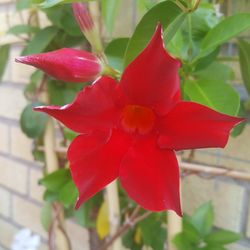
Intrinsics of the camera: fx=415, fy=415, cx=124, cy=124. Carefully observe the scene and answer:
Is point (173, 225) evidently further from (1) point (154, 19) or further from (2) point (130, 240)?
(1) point (154, 19)

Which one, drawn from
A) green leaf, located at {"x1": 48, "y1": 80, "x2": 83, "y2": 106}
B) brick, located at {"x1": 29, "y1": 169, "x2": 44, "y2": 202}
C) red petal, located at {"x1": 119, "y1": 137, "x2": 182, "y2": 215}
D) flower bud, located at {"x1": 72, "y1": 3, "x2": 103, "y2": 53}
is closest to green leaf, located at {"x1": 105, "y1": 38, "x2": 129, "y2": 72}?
flower bud, located at {"x1": 72, "y1": 3, "x2": 103, "y2": 53}

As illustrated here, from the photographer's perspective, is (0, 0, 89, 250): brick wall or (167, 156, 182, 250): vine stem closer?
(167, 156, 182, 250): vine stem

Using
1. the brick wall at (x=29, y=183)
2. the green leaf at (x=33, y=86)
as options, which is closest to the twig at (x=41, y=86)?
the green leaf at (x=33, y=86)

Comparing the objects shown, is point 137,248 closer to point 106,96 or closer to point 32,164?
point 32,164

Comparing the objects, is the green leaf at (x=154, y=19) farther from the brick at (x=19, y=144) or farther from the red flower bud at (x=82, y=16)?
the brick at (x=19, y=144)

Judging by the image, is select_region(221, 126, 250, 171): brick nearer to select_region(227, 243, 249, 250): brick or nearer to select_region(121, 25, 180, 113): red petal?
select_region(227, 243, 249, 250): brick
